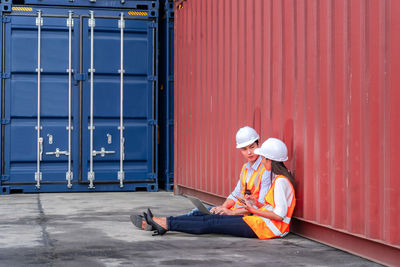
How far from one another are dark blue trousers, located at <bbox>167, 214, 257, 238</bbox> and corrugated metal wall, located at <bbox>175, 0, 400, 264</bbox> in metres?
0.67

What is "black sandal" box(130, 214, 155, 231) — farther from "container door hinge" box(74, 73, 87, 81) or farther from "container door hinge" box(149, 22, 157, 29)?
"container door hinge" box(149, 22, 157, 29)

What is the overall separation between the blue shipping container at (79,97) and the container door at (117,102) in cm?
2

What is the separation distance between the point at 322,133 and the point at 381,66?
1176mm

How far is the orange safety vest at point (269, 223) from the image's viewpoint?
6527 mm

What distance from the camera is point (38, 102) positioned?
1223cm

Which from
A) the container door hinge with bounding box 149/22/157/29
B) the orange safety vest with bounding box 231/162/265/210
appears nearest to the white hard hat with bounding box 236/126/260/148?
the orange safety vest with bounding box 231/162/265/210

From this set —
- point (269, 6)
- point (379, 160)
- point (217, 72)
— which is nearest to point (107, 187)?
point (217, 72)

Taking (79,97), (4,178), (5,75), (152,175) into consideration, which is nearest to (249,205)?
(152,175)

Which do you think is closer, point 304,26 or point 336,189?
point 336,189

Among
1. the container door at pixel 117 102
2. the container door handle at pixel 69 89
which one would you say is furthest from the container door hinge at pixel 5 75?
the container door at pixel 117 102

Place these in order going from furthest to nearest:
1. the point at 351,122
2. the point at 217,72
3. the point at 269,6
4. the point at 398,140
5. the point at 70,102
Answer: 1. the point at 70,102
2. the point at 217,72
3. the point at 269,6
4. the point at 351,122
5. the point at 398,140

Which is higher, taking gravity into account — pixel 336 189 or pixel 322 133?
pixel 322 133

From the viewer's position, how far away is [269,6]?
7.54m

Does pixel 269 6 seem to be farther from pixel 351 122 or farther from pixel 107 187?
pixel 107 187
